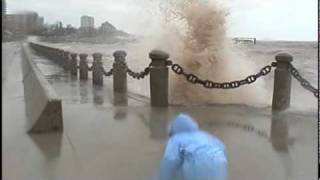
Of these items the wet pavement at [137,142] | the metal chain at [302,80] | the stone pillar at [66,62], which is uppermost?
the metal chain at [302,80]

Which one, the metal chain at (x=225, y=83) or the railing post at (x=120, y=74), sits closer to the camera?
the metal chain at (x=225, y=83)

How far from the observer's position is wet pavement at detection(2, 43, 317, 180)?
507 centimetres

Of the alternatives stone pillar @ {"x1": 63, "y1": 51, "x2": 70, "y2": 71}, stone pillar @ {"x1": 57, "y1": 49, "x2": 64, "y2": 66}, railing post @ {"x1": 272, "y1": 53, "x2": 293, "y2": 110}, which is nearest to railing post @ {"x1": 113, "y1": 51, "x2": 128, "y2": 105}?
railing post @ {"x1": 272, "y1": 53, "x2": 293, "y2": 110}

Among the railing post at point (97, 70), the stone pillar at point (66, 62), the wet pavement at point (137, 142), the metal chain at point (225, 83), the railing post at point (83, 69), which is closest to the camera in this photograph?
the wet pavement at point (137, 142)

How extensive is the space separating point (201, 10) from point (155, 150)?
8830 mm

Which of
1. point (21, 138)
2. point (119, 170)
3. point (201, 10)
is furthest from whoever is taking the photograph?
point (201, 10)

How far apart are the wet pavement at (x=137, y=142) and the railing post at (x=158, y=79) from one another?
253mm

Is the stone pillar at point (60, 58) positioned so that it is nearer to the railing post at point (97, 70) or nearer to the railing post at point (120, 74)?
the railing post at point (97, 70)

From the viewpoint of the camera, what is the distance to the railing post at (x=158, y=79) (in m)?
9.30

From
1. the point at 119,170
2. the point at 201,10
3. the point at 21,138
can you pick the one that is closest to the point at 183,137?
the point at 119,170

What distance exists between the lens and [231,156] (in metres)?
5.65

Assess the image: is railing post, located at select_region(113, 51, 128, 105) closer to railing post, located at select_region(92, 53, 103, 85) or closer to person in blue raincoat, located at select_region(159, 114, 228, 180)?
railing post, located at select_region(92, 53, 103, 85)

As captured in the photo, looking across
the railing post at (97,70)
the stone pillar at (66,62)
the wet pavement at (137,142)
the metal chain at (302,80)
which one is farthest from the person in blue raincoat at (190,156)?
the stone pillar at (66,62)

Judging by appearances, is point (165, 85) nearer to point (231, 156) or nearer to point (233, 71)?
point (231, 156)
